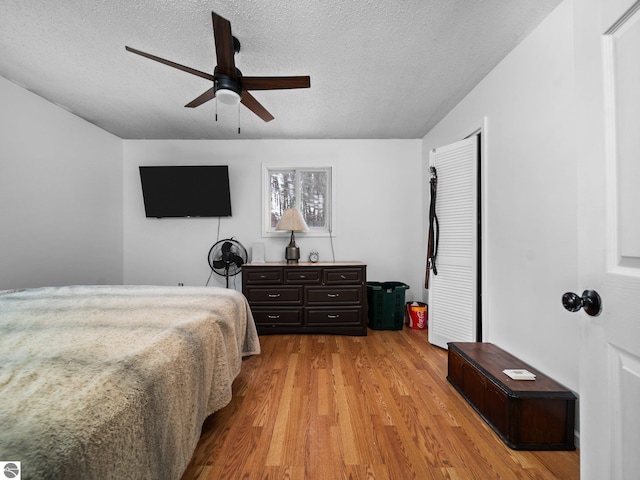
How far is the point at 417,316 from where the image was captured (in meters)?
3.59

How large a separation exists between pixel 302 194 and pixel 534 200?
2841 mm

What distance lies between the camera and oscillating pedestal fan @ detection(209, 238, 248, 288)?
12.1 feet

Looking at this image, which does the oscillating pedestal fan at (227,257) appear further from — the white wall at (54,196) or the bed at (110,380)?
the bed at (110,380)

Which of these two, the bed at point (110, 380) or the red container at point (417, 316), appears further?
the red container at point (417, 316)

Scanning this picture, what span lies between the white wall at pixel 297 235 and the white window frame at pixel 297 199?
2.4 inches

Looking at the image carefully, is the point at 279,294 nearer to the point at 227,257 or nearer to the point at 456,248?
the point at 227,257

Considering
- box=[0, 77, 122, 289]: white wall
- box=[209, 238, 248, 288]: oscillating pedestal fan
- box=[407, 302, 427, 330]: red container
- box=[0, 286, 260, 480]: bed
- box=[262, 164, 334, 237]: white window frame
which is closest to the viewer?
box=[0, 286, 260, 480]: bed

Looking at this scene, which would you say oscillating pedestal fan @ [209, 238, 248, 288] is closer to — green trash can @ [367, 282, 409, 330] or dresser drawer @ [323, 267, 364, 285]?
dresser drawer @ [323, 267, 364, 285]

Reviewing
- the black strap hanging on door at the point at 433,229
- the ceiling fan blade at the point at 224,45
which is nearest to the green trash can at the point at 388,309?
the black strap hanging on door at the point at 433,229

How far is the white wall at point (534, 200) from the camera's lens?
64.7 inches

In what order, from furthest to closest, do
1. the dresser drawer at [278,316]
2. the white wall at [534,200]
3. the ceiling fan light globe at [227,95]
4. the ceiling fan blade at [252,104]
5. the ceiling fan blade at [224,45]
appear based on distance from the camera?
the dresser drawer at [278,316] < the ceiling fan blade at [252,104] < the ceiling fan light globe at [227,95] < the white wall at [534,200] < the ceiling fan blade at [224,45]

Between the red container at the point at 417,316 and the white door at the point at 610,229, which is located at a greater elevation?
the white door at the point at 610,229

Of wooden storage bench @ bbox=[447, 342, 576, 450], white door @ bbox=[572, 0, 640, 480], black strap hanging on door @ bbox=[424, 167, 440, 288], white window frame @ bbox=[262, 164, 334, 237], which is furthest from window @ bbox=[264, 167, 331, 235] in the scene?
white door @ bbox=[572, 0, 640, 480]

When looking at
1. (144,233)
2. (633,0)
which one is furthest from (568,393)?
(144,233)
